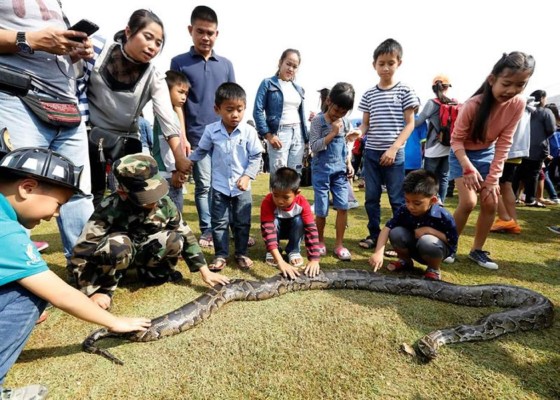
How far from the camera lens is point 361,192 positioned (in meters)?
12.4

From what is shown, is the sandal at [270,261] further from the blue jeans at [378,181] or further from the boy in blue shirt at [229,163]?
the blue jeans at [378,181]

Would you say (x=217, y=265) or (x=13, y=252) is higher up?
(x=13, y=252)

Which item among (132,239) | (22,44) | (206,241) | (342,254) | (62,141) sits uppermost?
(22,44)

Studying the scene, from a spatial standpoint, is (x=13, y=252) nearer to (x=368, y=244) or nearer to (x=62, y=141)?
(x=62, y=141)

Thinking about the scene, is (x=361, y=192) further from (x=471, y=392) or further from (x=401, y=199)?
(x=471, y=392)

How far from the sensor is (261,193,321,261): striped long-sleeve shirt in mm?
4221

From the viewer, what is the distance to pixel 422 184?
390 centimetres

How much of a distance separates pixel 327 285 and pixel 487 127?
Result: 294cm

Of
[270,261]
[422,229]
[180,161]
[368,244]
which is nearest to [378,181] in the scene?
[368,244]

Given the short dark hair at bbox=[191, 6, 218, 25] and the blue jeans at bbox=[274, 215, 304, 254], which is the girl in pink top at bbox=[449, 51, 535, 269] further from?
the short dark hair at bbox=[191, 6, 218, 25]

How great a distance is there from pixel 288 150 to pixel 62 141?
130 inches

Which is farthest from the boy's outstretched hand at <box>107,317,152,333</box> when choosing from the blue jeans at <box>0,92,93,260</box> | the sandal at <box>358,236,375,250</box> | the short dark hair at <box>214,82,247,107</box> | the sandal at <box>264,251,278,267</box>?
the sandal at <box>358,236,375,250</box>

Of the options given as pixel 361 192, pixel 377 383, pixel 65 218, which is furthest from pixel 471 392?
pixel 361 192

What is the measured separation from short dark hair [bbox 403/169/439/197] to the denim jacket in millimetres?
2497
